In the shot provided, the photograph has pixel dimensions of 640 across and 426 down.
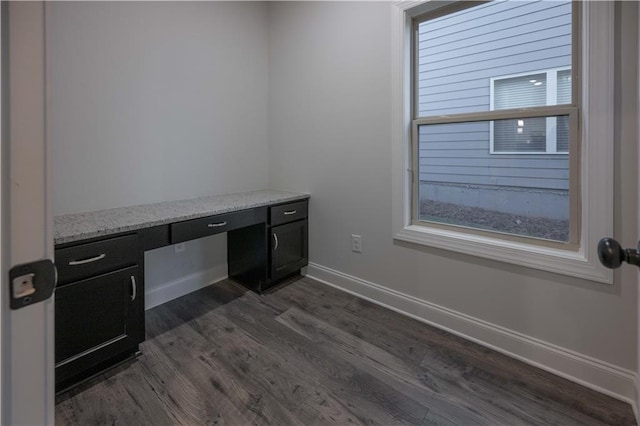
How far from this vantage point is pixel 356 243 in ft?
8.51

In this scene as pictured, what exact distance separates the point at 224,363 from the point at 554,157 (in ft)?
7.20

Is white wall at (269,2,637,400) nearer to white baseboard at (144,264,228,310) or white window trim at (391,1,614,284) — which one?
white window trim at (391,1,614,284)

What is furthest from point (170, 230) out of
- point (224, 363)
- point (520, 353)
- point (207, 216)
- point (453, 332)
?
point (520, 353)

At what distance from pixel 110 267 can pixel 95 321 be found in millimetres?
281

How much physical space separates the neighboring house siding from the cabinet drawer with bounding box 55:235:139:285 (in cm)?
196

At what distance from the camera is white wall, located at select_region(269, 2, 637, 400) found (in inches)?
61.7

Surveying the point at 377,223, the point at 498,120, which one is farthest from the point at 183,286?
the point at 498,120

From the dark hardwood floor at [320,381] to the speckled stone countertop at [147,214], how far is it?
2.54 feet

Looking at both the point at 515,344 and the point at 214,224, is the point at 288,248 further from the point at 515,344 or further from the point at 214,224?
the point at 515,344

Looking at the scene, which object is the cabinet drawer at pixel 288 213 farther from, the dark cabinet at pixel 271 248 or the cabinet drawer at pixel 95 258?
the cabinet drawer at pixel 95 258

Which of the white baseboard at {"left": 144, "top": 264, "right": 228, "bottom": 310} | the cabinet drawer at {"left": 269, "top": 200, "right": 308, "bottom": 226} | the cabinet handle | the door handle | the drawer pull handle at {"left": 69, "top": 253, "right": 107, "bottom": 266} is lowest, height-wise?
the white baseboard at {"left": 144, "top": 264, "right": 228, "bottom": 310}

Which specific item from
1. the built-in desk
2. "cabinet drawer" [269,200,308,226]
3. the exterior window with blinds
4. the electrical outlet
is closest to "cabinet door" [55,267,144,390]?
the built-in desk

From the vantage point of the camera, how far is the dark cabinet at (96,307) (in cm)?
150

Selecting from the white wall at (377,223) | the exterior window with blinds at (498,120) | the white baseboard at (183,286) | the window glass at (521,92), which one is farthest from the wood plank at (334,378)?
the window glass at (521,92)
